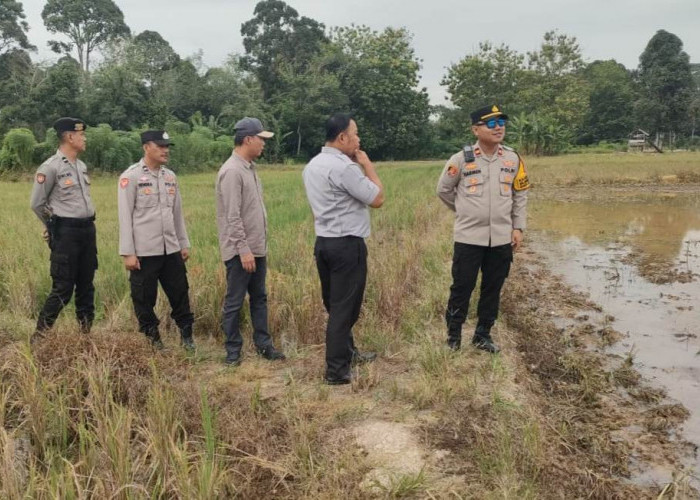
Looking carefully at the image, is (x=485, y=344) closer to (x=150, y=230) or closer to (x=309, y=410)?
(x=309, y=410)

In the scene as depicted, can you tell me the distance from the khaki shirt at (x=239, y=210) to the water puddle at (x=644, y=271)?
2.80 m

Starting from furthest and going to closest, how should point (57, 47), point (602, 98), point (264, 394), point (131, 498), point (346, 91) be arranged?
1. point (602, 98)
2. point (57, 47)
3. point (346, 91)
4. point (264, 394)
5. point (131, 498)

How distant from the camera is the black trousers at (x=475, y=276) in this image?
3904mm

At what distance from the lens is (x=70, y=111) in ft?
77.7

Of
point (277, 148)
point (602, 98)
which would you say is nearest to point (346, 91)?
point (277, 148)

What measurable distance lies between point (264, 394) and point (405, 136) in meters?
33.9

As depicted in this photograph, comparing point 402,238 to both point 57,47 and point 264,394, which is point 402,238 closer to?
point 264,394

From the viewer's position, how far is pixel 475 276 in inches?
156

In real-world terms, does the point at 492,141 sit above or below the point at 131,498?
above

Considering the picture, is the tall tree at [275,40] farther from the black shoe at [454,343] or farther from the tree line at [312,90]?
the black shoe at [454,343]

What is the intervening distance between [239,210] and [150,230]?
24.7 inches

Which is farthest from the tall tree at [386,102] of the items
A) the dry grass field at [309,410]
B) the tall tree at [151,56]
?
the dry grass field at [309,410]

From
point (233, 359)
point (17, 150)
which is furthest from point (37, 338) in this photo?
point (17, 150)

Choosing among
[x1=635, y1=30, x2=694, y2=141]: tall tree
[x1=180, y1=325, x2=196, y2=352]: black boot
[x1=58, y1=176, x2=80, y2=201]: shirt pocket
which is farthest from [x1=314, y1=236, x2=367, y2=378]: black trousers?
[x1=635, y1=30, x2=694, y2=141]: tall tree
